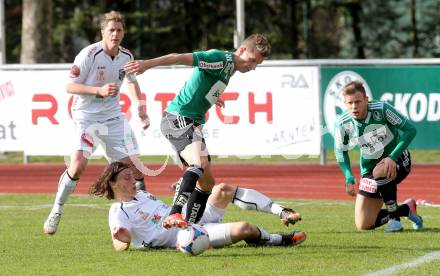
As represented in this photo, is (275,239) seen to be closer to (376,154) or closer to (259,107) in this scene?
(376,154)

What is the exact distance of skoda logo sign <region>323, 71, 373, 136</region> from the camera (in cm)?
1950

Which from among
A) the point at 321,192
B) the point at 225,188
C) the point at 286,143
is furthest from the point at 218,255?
the point at 286,143

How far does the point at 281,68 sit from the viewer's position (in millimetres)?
19750

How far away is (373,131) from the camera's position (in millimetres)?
11023

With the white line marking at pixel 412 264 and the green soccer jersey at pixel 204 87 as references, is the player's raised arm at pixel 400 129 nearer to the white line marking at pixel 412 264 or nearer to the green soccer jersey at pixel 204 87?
the white line marking at pixel 412 264

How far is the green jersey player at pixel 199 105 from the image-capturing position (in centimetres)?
969

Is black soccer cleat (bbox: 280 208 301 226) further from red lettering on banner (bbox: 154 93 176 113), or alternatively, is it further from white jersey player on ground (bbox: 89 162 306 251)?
red lettering on banner (bbox: 154 93 176 113)

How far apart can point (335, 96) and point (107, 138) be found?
8.50 meters

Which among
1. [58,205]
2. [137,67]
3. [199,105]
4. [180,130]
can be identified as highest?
[137,67]

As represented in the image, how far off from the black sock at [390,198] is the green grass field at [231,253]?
0.21 meters

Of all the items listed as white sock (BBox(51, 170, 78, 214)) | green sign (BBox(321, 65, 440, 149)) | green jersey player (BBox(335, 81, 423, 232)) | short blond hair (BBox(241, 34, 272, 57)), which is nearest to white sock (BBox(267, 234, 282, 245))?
green jersey player (BBox(335, 81, 423, 232))

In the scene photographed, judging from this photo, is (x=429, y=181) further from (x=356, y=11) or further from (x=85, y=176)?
(x=356, y=11)

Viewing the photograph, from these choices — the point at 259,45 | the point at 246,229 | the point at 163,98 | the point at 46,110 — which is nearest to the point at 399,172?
the point at 259,45

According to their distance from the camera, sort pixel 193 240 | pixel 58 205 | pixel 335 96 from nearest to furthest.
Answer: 1. pixel 193 240
2. pixel 58 205
3. pixel 335 96
